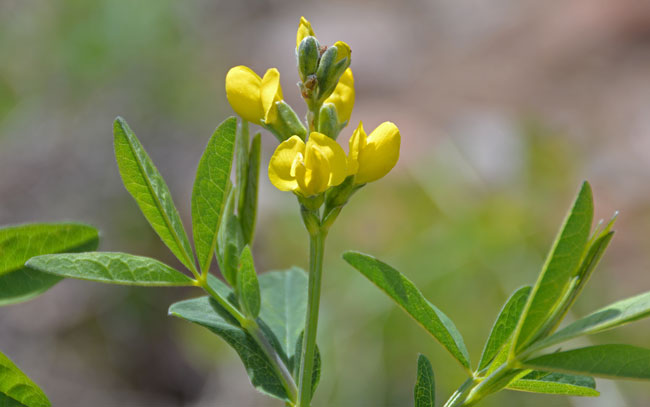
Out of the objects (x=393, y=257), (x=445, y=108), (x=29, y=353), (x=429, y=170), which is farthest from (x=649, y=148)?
(x=29, y=353)

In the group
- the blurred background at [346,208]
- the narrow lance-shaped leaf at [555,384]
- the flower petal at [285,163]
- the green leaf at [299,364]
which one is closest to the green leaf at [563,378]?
the narrow lance-shaped leaf at [555,384]

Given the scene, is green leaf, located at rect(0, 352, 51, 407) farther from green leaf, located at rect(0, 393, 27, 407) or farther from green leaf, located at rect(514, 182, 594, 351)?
green leaf, located at rect(514, 182, 594, 351)

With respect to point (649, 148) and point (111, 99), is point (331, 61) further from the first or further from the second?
point (649, 148)

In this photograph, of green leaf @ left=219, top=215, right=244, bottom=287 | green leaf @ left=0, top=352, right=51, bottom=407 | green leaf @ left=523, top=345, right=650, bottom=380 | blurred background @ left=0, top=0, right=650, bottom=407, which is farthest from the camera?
blurred background @ left=0, top=0, right=650, bottom=407

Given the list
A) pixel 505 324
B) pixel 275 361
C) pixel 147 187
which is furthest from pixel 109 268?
pixel 505 324

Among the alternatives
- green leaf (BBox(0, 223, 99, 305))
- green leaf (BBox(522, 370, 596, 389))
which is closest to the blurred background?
green leaf (BBox(522, 370, 596, 389))
